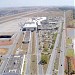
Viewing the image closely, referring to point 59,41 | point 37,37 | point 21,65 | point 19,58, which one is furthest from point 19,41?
point 21,65

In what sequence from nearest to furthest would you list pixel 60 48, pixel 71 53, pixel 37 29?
pixel 71 53 → pixel 60 48 → pixel 37 29

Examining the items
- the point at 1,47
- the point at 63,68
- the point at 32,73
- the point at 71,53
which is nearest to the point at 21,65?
the point at 32,73

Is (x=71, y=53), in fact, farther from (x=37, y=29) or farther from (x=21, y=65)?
(x=37, y=29)

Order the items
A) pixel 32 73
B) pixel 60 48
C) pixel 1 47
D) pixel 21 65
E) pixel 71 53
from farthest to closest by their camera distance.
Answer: pixel 1 47 → pixel 60 48 → pixel 71 53 → pixel 21 65 → pixel 32 73

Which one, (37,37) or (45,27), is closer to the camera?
(37,37)

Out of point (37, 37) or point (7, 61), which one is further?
point (37, 37)

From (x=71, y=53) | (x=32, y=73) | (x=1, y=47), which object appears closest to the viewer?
(x=32, y=73)

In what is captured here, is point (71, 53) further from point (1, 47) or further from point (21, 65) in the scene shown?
point (1, 47)

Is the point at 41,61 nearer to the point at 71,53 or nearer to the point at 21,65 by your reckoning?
the point at 21,65

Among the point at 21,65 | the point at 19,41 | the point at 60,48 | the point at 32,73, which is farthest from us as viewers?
the point at 19,41
